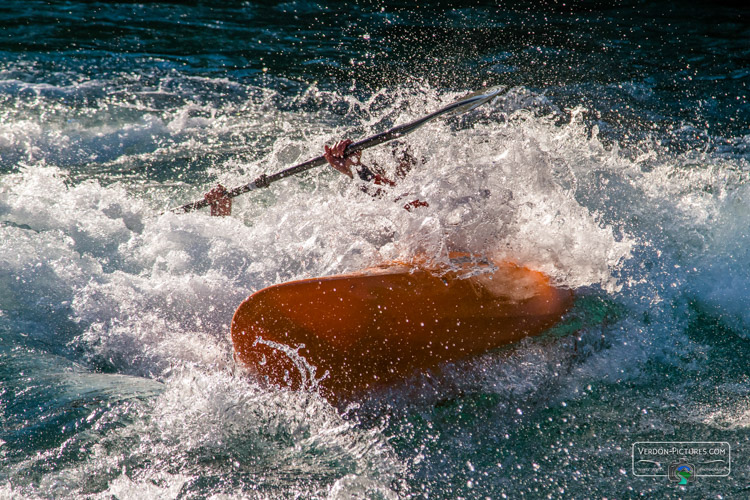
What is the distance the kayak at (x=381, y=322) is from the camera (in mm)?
1802

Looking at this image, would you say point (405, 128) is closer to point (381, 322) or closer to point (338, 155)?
point (338, 155)

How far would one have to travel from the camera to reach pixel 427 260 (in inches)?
77.9

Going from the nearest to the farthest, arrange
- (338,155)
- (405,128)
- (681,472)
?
(681,472) → (405,128) → (338,155)

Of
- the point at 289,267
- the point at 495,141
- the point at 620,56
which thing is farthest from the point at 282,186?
the point at 620,56

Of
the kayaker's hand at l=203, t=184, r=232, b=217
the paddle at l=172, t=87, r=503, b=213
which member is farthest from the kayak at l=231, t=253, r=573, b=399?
the kayaker's hand at l=203, t=184, r=232, b=217

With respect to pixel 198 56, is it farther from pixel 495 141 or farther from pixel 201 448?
pixel 201 448

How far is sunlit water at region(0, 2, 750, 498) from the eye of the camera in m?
1.54

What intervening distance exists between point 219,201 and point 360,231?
3.43 ft

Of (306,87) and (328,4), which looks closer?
(306,87)

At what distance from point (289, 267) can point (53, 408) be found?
1154 mm

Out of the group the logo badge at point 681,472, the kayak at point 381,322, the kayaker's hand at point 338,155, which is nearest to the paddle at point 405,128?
the kayaker's hand at point 338,155

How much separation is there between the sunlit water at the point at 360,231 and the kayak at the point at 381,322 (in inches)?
3.0

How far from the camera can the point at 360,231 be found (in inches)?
90.1

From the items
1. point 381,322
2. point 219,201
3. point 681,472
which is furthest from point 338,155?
point 681,472
